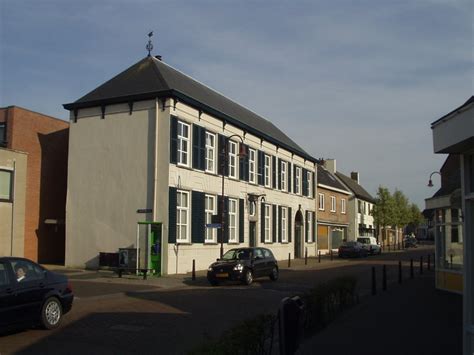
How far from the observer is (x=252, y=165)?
35.7 metres

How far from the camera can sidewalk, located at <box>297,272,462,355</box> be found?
8.66 meters

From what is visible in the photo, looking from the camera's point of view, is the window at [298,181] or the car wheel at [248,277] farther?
the window at [298,181]

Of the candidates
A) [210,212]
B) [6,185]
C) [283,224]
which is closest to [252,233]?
[210,212]

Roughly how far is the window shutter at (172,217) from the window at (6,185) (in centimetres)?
770

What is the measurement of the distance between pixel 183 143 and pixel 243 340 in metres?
21.9

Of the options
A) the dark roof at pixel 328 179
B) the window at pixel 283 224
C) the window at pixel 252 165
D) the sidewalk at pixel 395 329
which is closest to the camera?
the sidewalk at pixel 395 329

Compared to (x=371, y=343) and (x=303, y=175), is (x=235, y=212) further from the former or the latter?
(x=371, y=343)

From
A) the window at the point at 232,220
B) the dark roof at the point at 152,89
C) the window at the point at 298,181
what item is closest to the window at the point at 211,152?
the dark roof at the point at 152,89

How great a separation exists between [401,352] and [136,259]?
Result: 18.0m

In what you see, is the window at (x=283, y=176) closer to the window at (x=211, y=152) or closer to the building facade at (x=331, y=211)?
the building facade at (x=331, y=211)

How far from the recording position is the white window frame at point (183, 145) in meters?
27.3

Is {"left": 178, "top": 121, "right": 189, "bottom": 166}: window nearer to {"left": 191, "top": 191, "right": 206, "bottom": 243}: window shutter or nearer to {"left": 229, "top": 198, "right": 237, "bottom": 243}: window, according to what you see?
{"left": 191, "top": 191, "right": 206, "bottom": 243}: window shutter

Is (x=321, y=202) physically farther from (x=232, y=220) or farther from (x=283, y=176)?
(x=232, y=220)

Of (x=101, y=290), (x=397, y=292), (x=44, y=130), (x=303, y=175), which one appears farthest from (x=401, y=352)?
(x=303, y=175)
